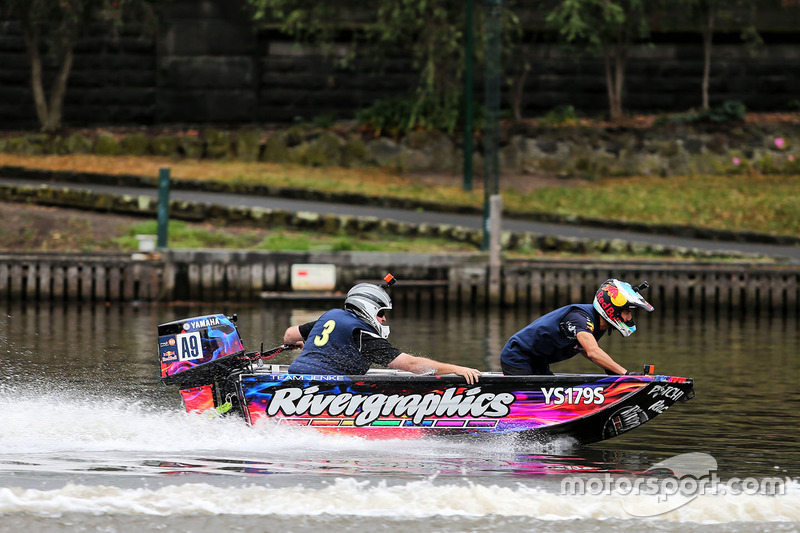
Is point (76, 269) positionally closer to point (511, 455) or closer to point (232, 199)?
point (232, 199)

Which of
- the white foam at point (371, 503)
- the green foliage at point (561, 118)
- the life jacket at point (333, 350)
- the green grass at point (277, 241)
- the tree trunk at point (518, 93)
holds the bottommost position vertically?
the green grass at point (277, 241)

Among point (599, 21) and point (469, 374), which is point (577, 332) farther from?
point (599, 21)

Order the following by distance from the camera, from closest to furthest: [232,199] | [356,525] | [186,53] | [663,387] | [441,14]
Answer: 1. [356,525]
2. [663,387]
3. [232,199]
4. [441,14]
5. [186,53]

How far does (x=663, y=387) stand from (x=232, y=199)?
890 inches

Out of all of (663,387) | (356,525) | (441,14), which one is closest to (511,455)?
(663,387)

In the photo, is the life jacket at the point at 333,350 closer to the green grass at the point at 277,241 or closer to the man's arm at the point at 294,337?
the man's arm at the point at 294,337

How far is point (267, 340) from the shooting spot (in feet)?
67.6

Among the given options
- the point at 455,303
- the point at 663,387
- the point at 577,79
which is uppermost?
the point at 577,79

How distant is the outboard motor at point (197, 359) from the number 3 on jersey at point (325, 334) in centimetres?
83

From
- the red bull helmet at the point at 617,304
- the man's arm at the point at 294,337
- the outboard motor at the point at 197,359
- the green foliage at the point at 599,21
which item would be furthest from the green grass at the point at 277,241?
the red bull helmet at the point at 617,304

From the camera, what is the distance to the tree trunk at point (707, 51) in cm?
3853

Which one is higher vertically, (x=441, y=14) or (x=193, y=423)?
(x=441, y=14)

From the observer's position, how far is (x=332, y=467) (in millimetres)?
11297

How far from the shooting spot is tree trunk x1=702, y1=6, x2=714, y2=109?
38531 mm
